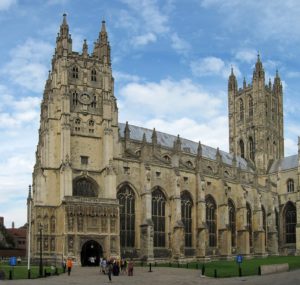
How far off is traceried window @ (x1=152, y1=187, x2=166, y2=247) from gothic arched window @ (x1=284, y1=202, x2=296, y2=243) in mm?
35679

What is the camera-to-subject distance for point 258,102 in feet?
377

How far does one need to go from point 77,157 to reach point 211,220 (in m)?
25.9

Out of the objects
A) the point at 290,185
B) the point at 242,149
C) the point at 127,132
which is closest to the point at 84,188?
the point at 127,132

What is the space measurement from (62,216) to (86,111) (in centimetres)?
1456

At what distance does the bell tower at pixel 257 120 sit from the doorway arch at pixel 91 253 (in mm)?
53571

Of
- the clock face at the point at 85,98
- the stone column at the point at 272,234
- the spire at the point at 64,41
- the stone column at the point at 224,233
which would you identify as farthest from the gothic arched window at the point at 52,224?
the stone column at the point at 272,234

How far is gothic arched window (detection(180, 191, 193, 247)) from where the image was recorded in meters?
76.5

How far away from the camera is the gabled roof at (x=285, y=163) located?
107 m

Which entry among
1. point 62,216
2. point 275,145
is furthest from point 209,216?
point 275,145

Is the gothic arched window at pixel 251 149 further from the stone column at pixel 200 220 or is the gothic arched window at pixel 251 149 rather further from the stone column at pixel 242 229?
the stone column at pixel 200 220

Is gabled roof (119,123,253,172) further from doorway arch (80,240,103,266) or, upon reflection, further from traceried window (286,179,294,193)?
doorway arch (80,240,103,266)

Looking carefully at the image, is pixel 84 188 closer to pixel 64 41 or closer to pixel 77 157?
pixel 77 157

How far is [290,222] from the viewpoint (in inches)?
3920

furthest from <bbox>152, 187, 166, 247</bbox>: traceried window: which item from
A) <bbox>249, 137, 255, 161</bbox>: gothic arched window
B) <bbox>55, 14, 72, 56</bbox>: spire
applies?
<bbox>249, 137, 255, 161</bbox>: gothic arched window
